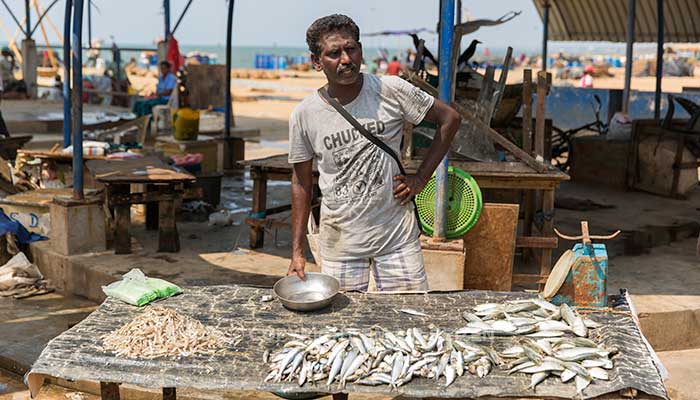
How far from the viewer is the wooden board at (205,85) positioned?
18938 mm

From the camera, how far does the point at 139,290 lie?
15.0ft

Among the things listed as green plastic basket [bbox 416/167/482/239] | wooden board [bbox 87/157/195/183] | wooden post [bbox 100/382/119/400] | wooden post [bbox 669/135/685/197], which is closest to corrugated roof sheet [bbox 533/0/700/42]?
wooden post [bbox 669/135/685/197]

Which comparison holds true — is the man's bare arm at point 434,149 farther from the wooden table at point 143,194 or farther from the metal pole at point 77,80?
the metal pole at point 77,80

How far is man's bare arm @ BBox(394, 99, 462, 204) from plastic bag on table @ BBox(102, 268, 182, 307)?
4.49 ft

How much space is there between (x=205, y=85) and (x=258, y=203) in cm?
1166

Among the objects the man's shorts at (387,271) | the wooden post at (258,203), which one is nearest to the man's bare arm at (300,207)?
the man's shorts at (387,271)

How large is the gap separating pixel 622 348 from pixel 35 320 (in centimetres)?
503

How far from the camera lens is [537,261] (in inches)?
309

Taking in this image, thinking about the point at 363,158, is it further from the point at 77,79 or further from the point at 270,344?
the point at 77,79

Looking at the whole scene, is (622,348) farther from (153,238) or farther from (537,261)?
(153,238)

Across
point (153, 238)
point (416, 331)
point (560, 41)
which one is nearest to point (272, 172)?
point (153, 238)

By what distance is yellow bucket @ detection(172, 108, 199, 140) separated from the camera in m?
11.1

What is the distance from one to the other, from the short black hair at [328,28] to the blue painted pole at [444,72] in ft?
5.31

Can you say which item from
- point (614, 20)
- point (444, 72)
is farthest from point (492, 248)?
point (614, 20)
